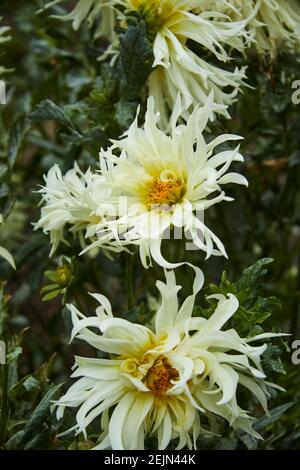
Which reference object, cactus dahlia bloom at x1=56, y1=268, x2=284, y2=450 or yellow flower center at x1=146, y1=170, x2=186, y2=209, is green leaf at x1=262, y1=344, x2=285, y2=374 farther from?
yellow flower center at x1=146, y1=170, x2=186, y2=209

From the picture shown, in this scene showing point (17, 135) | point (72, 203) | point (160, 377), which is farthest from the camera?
point (17, 135)

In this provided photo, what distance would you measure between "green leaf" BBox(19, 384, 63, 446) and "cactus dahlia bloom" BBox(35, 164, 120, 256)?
148 mm

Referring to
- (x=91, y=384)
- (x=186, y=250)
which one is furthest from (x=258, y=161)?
(x=91, y=384)

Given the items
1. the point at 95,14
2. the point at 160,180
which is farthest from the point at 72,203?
the point at 95,14

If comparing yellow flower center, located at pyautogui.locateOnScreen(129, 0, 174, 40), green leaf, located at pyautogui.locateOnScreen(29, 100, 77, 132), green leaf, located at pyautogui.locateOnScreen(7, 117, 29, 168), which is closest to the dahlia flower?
yellow flower center, located at pyautogui.locateOnScreen(129, 0, 174, 40)

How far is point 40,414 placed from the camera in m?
0.85

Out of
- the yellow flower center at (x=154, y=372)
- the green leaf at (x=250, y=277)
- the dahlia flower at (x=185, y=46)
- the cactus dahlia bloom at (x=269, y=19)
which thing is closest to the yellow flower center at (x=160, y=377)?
the yellow flower center at (x=154, y=372)

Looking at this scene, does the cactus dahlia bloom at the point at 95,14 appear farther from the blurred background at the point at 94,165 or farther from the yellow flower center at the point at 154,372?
the yellow flower center at the point at 154,372

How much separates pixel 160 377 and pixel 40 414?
0.14 m

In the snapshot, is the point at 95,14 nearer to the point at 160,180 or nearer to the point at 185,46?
the point at 185,46

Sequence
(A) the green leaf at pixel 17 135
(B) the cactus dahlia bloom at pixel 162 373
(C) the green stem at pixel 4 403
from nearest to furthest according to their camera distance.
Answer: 1. (B) the cactus dahlia bloom at pixel 162 373
2. (C) the green stem at pixel 4 403
3. (A) the green leaf at pixel 17 135

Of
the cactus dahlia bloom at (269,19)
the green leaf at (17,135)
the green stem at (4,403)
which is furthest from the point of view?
the green leaf at (17,135)

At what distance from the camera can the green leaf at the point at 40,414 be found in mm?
839

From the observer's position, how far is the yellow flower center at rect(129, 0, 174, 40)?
0.94 meters
